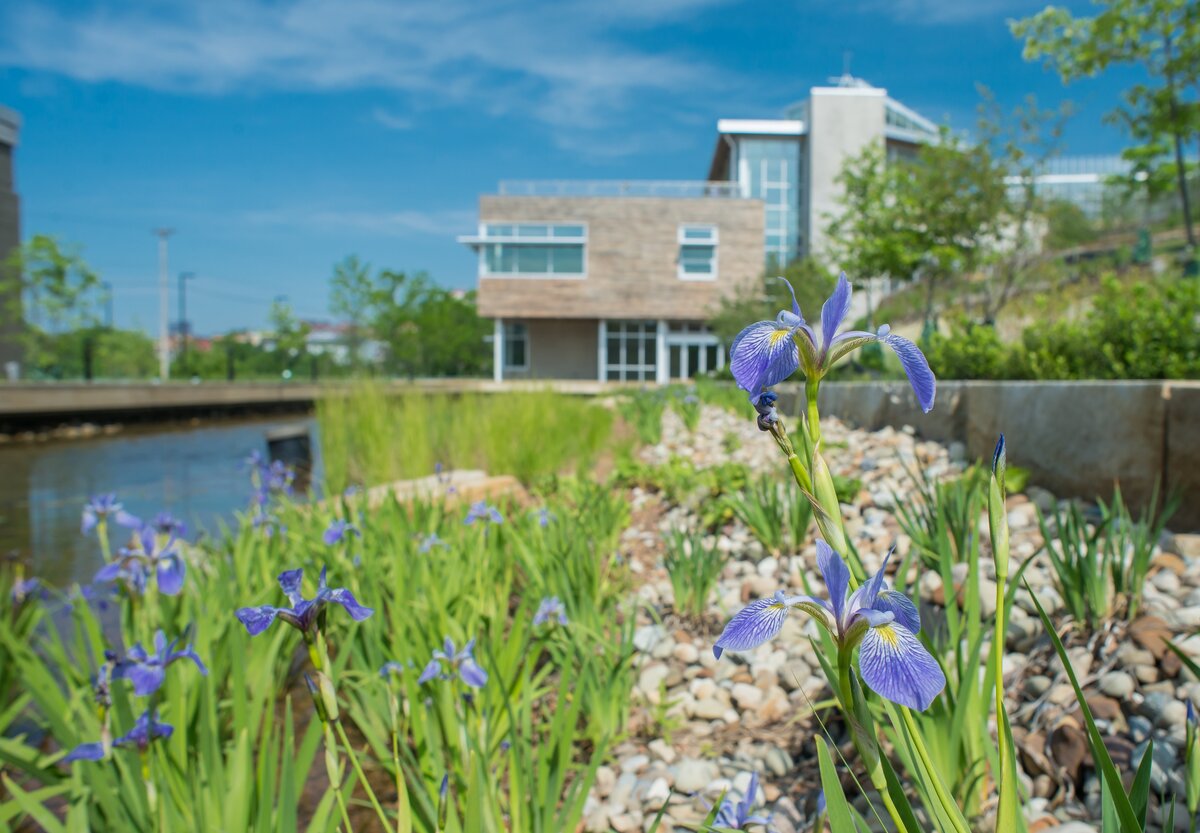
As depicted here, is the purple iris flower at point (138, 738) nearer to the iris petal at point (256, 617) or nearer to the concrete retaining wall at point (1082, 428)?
the iris petal at point (256, 617)

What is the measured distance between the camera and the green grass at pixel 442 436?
6414mm

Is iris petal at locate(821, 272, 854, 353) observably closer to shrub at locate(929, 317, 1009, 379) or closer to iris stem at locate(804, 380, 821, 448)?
iris stem at locate(804, 380, 821, 448)

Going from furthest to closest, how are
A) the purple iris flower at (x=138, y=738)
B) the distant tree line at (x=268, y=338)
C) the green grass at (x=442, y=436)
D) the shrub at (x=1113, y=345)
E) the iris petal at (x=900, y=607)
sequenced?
the distant tree line at (x=268, y=338), the green grass at (x=442, y=436), the shrub at (x=1113, y=345), the purple iris flower at (x=138, y=738), the iris petal at (x=900, y=607)

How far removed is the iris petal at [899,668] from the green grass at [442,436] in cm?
491

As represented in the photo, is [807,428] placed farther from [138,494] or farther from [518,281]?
[518,281]

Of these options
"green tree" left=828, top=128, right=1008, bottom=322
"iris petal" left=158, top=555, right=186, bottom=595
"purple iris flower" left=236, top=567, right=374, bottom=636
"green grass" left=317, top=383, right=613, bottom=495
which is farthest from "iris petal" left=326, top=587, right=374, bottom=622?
"green tree" left=828, top=128, right=1008, bottom=322

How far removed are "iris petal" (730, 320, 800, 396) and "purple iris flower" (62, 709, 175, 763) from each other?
A: 3.77ft

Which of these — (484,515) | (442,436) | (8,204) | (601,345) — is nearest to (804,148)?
(601,345)

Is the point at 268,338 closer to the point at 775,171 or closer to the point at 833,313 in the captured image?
the point at 775,171

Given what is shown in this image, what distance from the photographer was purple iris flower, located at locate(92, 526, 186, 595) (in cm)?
194

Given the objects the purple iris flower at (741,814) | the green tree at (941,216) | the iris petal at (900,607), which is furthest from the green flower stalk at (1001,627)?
the green tree at (941,216)

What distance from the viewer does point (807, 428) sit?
2.37ft

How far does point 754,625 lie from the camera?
0.69m

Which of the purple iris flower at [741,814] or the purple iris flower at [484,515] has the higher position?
the purple iris flower at [484,515]
